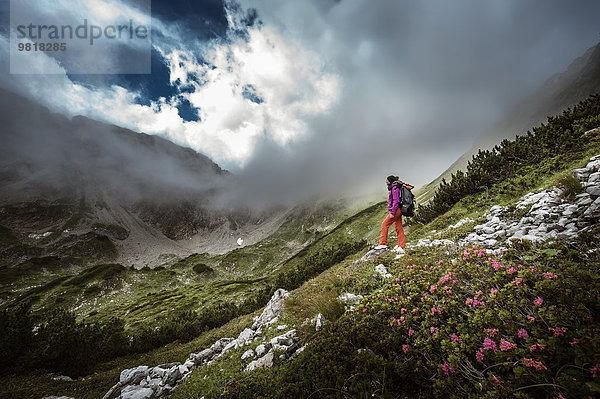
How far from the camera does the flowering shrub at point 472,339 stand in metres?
2.36

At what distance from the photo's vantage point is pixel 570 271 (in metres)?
3.12

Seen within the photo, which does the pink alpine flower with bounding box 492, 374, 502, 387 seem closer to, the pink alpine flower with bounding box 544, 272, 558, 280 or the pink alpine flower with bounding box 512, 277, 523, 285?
the pink alpine flower with bounding box 512, 277, 523, 285

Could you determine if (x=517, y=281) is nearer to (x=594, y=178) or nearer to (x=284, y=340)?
(x=284, y=340)

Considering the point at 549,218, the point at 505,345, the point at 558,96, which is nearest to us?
the point at 505,345

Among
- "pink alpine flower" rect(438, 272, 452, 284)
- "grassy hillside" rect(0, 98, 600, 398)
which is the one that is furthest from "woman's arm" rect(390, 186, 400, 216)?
"pink alpine flower" rect(438, 272, 452, 284)

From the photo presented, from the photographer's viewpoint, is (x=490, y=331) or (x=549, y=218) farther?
(x=549, y=218)

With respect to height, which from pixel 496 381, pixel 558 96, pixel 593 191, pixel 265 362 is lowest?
pixel 265 362

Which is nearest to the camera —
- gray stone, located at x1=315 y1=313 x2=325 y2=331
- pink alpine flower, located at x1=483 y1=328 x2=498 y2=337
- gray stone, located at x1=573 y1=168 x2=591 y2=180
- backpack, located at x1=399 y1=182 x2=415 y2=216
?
pink alpine flower, located at x1=483 y1=328 x2=498 y2=337

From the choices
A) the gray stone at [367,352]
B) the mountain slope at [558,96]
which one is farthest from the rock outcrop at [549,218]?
the mountain slope at [558,96]

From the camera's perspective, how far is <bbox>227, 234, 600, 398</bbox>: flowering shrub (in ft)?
7.73

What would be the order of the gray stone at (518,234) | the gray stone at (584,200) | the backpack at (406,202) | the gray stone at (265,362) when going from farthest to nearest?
the backpack at (406,202)
the gray stone at (518,234)
the gray stone at (584,200)
the gray stone at (265,362)

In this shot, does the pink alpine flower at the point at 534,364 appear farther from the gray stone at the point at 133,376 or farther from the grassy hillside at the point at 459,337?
the gray stone at the point at 133,376

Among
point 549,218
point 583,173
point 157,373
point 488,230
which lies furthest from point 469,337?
point 157,373

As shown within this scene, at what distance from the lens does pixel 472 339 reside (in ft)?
10.2
